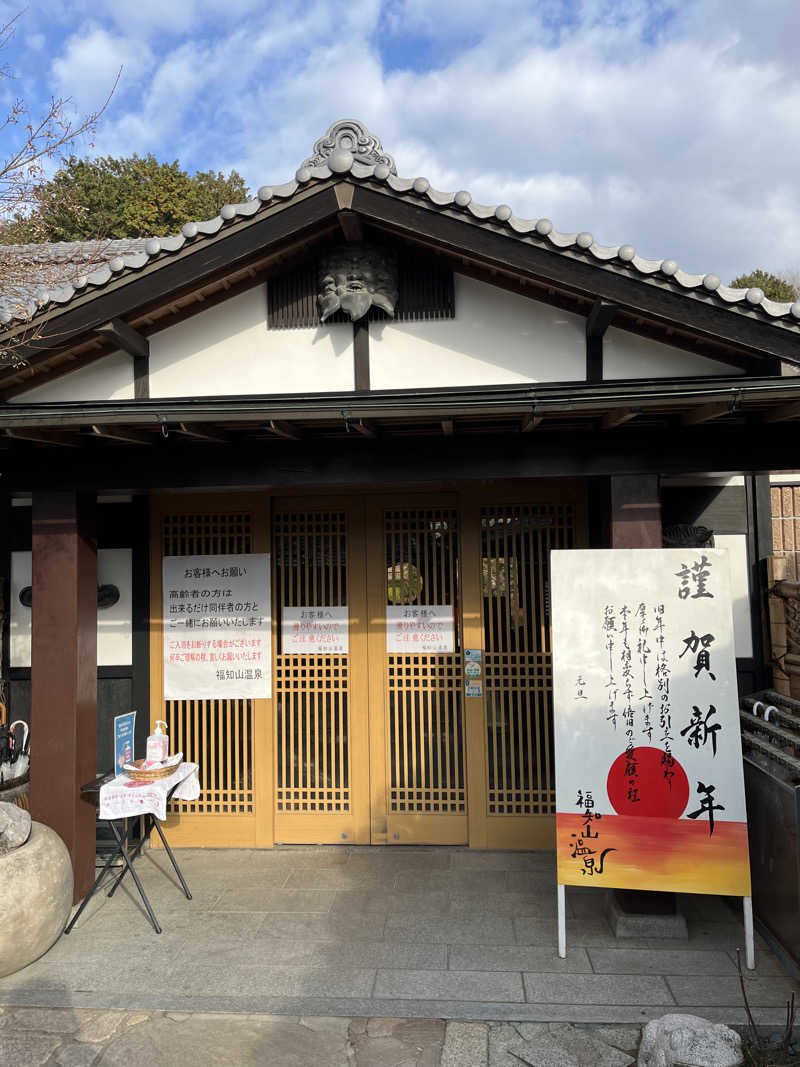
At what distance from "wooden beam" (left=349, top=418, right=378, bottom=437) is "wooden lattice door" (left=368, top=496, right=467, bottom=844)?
1693 mm

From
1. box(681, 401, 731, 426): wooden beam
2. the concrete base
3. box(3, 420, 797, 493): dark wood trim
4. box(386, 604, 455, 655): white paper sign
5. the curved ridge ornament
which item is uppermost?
the curved ridge ornament

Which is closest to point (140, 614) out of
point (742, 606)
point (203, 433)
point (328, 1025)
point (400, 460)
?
point (203, 433)

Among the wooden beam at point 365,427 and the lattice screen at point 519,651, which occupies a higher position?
the wooden beam at point 365,427

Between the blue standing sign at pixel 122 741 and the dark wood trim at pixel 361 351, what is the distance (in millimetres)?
3253

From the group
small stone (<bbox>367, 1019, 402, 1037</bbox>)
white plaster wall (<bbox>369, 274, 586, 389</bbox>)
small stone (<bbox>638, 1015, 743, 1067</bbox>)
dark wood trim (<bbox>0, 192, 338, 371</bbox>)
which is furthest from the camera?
white plaster wall (<bbox>369, 274, 586, 389</bbox>)

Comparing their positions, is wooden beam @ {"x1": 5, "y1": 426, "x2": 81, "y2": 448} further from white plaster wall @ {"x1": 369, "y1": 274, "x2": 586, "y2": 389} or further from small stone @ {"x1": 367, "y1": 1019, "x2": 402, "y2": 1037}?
small stone @ {"x1": 367, "y1": 1019, "x2": 402, "y2": 1037}

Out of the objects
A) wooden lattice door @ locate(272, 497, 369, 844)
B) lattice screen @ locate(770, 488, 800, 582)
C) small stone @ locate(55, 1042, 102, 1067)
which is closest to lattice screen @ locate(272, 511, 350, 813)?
wooden lattice door @ locate(272, 497, 369, 844)

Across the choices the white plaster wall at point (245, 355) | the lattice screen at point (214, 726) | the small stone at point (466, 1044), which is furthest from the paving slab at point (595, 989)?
the white plaster wall at point (245, 355)

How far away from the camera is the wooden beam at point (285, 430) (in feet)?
15.1

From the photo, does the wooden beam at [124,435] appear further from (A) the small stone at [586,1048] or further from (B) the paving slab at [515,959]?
(A) the small stone at [586,1048]

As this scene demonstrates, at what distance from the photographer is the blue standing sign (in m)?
5.62

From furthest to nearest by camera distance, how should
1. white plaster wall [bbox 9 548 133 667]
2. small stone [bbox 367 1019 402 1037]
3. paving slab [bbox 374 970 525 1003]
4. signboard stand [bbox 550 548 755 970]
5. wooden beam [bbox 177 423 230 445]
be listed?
white plaster wall [bbox 9 548 133 667] → wooden beam [bbox 177 423 230 445] → signboard stand [bbox 550 548 755 970] → paving slab [bbox 374 970 525 1003] → small stone [bbox 367 1019 402 1037]

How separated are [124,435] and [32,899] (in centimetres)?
307

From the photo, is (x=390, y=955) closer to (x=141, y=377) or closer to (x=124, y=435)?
(x=124, y=435)
